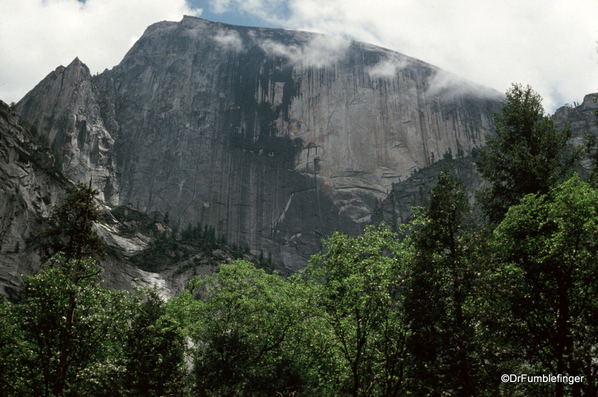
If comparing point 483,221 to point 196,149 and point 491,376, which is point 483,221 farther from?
point 196,149

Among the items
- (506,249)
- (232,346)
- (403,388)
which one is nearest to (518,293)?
(506,249)

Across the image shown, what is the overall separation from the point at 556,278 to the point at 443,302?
4.13 metres

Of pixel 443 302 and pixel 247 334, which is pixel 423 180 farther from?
pixel 443 302

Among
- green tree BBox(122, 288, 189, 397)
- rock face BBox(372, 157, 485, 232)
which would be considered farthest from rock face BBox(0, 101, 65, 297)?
rock face BBox(372, 157, 485, 232)

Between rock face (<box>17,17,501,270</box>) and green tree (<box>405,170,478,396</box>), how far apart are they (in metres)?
115

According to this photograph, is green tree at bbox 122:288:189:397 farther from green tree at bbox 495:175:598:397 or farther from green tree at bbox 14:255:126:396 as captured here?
green tree at bbox 495:175:598:397

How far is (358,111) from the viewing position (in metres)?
159

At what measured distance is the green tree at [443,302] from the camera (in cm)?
1683

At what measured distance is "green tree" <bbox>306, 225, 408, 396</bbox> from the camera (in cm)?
1820

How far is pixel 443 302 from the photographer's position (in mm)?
17938

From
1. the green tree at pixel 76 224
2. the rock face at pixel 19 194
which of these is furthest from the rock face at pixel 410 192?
the green tree at pixel 76 224

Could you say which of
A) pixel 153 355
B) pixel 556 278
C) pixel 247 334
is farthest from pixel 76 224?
pixel 556 278

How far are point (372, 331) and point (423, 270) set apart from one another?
3.75 metres

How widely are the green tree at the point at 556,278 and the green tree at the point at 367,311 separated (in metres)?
4.20
